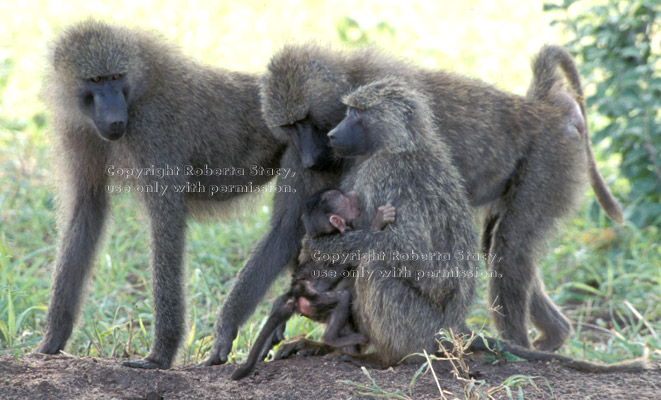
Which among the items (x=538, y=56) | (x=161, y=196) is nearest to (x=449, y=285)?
(x=161, y=196)

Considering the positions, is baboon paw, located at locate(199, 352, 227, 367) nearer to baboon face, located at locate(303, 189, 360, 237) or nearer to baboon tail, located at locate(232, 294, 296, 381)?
baboon tail, located at locate(232, 294, 296, 381)

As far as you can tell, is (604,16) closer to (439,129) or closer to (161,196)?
(439,129)

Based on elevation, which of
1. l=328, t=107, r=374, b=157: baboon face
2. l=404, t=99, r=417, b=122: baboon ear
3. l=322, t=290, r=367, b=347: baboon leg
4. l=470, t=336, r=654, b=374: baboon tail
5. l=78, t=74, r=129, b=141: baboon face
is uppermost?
l=78, t=74, r=129, b=141: baboon face

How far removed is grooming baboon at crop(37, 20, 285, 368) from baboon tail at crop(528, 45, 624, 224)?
1.46 metres

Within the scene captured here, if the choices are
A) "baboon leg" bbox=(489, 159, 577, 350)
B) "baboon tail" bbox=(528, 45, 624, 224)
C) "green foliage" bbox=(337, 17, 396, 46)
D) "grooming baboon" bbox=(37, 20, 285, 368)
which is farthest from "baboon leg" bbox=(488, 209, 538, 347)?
"green foliage" bbox=(337, 17, 396, 46)

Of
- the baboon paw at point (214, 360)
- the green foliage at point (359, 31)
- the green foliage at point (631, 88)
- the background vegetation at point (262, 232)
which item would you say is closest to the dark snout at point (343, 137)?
the background vegetation at point (262, 232)

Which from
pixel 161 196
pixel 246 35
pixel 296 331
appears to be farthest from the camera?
pixel 246 35

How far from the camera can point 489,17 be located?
8.84m

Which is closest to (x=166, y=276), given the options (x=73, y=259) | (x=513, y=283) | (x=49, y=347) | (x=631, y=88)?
(x=73, y=259)

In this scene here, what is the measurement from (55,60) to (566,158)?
2.45m

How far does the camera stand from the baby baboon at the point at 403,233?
3223mm

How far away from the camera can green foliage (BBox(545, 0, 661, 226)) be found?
509 centimetres

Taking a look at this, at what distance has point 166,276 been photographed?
352 cm

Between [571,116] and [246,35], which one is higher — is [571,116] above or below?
below
